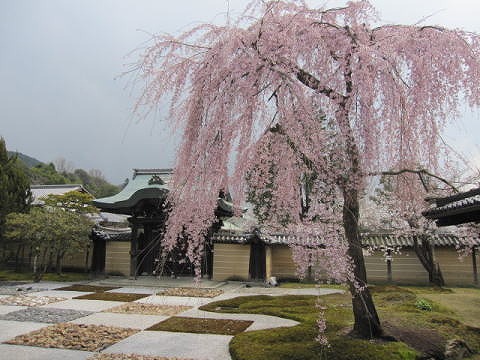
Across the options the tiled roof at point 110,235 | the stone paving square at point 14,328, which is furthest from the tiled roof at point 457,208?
the tiled roof at point 110,235

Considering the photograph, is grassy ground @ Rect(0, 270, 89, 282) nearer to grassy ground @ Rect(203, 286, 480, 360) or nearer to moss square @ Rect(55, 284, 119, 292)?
moss square @ Rect(55, 284, 119, 292)

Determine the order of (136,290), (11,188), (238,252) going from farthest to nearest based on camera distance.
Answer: (11,188)
(238,252)
(136,290)

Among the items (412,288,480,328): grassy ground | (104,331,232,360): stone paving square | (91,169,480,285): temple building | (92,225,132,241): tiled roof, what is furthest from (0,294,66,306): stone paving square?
(412,288,480,328): grassy ground

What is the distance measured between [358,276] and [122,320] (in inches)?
221

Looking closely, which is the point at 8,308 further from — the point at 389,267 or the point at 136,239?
the point at 389,267

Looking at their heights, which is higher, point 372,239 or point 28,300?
point 372,239

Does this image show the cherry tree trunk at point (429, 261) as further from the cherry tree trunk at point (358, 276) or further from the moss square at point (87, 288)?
the moss square at point (87, 288)

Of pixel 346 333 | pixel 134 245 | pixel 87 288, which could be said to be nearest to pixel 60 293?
pixel 87 288

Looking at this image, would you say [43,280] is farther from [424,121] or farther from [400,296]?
[424,121]

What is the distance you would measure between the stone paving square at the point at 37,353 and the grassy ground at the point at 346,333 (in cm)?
244

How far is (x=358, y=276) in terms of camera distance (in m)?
5.55

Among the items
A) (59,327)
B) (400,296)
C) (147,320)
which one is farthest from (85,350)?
(400,296)

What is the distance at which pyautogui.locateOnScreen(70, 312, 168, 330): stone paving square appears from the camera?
26.3 ft

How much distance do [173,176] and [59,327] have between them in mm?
5103
